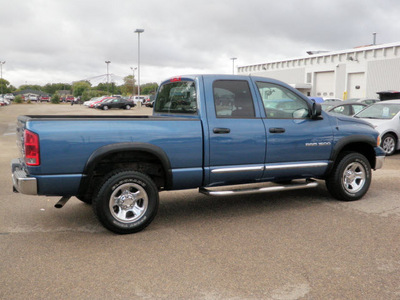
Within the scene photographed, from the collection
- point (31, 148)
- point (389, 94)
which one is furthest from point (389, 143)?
point (389, 94)

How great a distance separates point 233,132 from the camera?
520cm

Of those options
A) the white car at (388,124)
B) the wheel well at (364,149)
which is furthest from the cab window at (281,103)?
the white car at (388,124)

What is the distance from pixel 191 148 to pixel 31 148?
180cm

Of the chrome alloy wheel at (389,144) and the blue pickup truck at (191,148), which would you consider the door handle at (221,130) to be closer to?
the blue pickup truck at (191,148)

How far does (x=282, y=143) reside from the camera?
554cm

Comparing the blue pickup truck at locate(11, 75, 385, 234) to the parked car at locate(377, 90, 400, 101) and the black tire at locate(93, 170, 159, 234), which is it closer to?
the black tire at locate(93, 170, 159, 234)

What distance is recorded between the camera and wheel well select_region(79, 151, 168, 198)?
184 inches

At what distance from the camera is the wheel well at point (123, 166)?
15.4ft

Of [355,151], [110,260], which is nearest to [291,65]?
[355,151]

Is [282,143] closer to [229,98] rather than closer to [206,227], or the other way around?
[229,98]

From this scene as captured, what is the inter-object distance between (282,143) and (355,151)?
1690mm

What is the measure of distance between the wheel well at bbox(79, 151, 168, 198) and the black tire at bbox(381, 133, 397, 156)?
8.19m

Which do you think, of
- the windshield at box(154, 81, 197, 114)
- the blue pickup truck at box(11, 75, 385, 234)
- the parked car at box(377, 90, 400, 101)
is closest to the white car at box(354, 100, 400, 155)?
the blue pickup truck at box(11, 75, 385, 234)

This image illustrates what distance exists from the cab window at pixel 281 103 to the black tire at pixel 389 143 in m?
6.45
